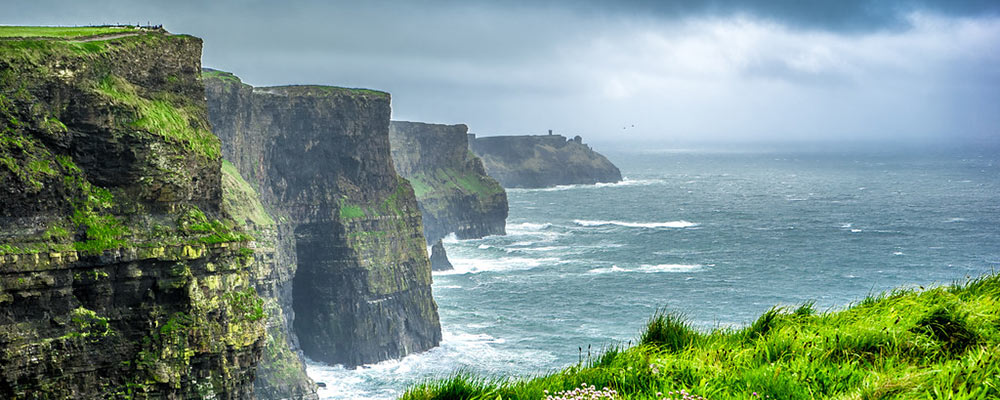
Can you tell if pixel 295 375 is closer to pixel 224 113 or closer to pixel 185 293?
pixel 224 113

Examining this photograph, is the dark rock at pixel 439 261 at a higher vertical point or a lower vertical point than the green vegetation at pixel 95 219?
lower

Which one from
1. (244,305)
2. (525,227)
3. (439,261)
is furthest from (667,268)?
(244,305)

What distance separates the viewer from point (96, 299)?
32656 mm

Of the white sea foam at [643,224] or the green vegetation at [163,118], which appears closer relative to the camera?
the green vegetation at [163,118]

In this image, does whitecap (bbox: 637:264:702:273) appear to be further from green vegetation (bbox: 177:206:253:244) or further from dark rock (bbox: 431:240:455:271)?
green vegetation (bbox: 177:206:253:244)

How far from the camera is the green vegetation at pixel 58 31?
1496 inches

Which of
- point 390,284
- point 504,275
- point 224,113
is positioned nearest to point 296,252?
point 390,284

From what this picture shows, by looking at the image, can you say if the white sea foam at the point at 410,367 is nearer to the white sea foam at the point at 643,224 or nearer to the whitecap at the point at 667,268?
the whitecap at the point at 667,268

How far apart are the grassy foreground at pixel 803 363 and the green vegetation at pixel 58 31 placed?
3481cm

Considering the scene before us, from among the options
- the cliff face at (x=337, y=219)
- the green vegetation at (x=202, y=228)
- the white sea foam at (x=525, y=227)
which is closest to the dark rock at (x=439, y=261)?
the cliff face at (x=337, y=219)

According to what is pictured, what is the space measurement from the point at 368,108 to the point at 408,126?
6653 centimetres

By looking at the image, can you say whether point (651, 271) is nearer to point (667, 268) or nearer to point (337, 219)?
point (667, 268)

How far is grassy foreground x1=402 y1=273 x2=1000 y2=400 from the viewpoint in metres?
8.92

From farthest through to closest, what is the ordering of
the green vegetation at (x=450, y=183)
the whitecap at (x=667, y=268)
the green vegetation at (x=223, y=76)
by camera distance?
the green vegetation at (x=450, y=183) → the whitecap at (x=667, y=268) → the green vegetation at (x=223, y=76)
